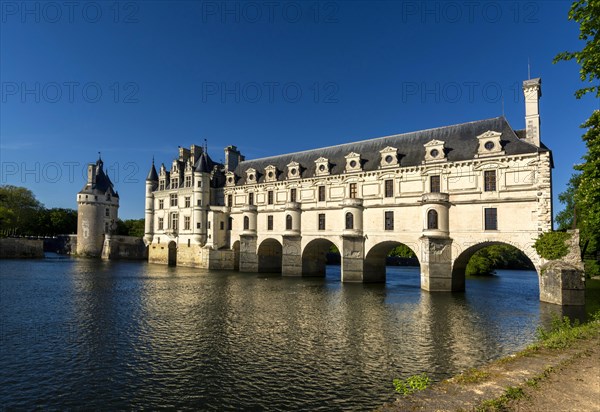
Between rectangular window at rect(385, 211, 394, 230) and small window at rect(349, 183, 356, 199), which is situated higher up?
small window at rect(349, 183, 356, 199)

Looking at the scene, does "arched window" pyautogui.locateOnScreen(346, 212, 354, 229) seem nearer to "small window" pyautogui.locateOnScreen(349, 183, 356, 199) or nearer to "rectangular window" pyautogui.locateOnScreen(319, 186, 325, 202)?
"small window" pyautogui.locateOnScreen(349, 183, 356, 199)

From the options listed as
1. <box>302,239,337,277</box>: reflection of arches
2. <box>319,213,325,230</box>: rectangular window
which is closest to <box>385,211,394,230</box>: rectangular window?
<box>319,213,325,230</box>: rectangular window

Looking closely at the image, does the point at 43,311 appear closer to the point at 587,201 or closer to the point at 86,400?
the point at 86,400

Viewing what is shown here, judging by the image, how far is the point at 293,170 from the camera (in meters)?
42.7

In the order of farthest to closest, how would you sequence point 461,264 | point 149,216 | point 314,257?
point 149,216
point 314,257
point 461,264

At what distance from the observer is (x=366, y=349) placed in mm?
13742

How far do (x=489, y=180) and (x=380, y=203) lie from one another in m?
9.64

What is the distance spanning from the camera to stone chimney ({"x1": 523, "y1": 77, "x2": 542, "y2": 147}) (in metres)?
27.8

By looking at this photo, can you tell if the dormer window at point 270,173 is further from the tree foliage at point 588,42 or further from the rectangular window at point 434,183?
the tree foliage at point 588,42

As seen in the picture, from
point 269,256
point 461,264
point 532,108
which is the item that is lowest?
point 269,256

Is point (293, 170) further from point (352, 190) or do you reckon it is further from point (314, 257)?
point (314, 257)

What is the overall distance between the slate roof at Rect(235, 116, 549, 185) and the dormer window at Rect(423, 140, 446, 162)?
2.41 feet

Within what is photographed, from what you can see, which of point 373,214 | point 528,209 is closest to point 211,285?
point 373,214

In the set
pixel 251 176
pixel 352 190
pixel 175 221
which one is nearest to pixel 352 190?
pixel 352 190
